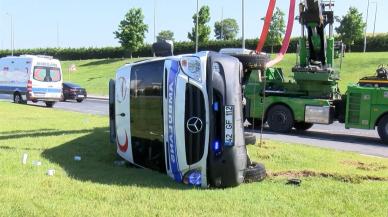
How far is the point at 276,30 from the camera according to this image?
192ft

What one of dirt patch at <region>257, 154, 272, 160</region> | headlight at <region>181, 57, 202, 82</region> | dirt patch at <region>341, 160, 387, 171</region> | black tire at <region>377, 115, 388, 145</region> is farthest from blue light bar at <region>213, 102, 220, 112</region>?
black tire at <region>377, 115, 388, 145</region>

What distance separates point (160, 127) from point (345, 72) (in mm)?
42785

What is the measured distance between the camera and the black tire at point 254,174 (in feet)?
25.2

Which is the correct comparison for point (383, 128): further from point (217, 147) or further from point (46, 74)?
point (46, 74)

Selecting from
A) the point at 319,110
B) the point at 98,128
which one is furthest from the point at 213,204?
the point at 319,110

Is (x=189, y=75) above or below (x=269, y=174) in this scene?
above

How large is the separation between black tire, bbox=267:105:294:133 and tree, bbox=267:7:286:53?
4059 cm

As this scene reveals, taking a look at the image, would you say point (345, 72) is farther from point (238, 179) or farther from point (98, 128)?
point (238, 179)

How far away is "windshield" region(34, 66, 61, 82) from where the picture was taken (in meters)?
27.4

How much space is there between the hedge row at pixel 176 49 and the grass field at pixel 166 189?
5124 centimetres

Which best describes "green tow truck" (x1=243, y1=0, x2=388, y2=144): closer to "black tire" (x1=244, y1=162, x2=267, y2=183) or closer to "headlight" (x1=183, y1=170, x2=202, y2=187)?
"black tire" (x1=244, y1=162, x2=267, y2=183)

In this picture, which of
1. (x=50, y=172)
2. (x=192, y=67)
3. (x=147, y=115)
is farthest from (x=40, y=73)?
(x=192, y=67)

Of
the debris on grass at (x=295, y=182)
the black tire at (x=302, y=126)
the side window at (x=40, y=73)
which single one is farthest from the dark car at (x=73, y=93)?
the debris on grass at (x=295, y=182)

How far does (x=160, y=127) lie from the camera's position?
25.8ft
